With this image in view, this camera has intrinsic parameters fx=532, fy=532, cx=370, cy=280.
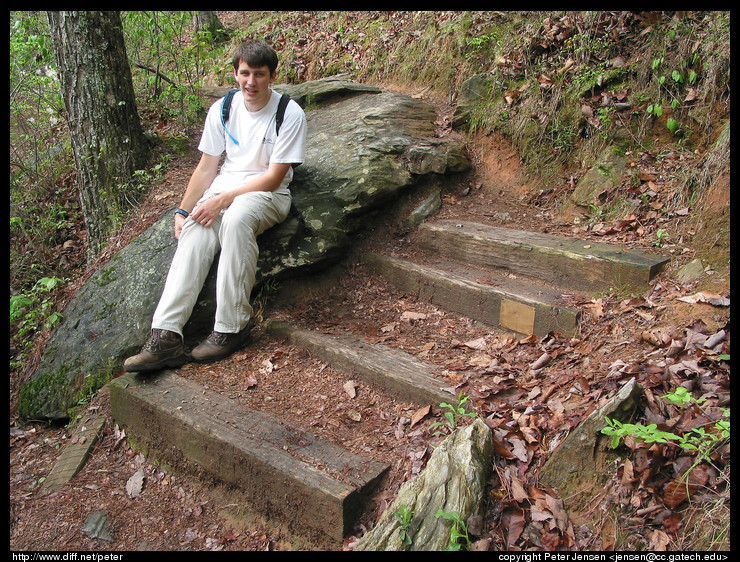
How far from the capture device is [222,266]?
12.0ft

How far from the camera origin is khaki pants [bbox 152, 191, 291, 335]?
3.63 m

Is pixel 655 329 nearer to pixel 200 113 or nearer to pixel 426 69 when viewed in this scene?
pixel 426 69

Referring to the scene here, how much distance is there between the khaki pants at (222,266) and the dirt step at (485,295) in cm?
130

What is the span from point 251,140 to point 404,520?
281 centimetres

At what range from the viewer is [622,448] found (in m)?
2.39

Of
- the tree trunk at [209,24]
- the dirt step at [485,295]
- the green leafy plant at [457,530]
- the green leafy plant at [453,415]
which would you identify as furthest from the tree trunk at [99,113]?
the tree trunk at [209,24]

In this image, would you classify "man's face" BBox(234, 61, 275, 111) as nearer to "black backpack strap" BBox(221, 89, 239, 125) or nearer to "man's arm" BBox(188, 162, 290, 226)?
"black backpack strap" BBox(221, 89, 239, 125)

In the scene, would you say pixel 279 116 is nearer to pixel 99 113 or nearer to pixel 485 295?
pixel 485 295

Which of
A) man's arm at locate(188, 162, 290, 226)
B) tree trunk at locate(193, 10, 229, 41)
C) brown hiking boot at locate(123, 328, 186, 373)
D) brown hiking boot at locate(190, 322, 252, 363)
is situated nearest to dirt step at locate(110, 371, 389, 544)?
brown hiking boot at locate(123, 328, 186, 373)

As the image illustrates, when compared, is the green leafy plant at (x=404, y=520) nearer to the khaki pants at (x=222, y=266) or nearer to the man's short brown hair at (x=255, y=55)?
the khaki pants at (x=222, y=266)

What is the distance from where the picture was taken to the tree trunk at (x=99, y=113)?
197 inches

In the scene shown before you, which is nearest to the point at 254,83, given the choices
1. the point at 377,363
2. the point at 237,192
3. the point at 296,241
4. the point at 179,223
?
the point at 237,192
